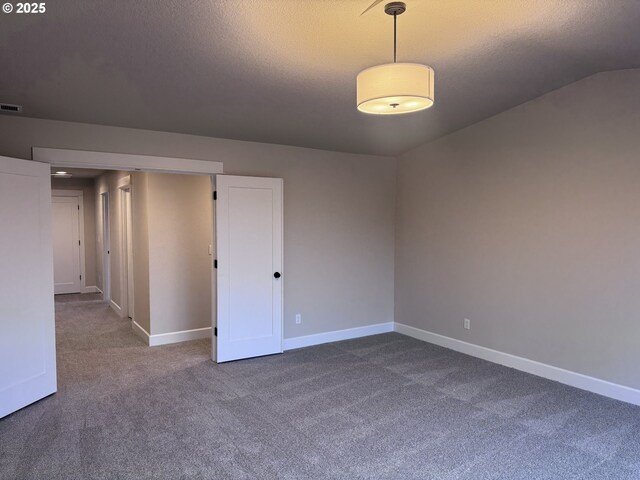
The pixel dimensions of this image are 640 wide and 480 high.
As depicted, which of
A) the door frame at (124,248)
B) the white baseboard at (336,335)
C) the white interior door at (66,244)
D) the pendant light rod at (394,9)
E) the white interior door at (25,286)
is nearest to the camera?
the pendant light rod at (394,9)

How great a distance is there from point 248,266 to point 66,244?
248 inches

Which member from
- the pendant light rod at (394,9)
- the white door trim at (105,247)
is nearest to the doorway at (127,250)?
the white door trim at (105,247)

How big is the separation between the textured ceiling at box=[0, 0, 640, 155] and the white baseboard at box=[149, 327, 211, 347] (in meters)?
2.57

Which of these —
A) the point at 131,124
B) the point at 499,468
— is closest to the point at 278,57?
the point at 131,124

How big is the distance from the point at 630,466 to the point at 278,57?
141 inches

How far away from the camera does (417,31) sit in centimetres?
Answer: 283

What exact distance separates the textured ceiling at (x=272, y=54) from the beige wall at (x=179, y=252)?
125 centimetres

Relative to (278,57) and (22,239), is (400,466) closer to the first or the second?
(278,57)

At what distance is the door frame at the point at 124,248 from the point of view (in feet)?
20.5

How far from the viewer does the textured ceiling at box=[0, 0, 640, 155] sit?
8.22ft

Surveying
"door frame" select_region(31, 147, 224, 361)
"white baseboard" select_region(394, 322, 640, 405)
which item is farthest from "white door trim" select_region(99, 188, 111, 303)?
"white baseboard" select_region(394, 322, 640, 405)

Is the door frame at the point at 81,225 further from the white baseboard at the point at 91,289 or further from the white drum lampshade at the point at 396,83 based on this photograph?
the white drum lampshade at the point at 396,83

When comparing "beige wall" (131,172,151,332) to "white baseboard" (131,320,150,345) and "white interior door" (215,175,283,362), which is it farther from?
"white interior door" (215,175,283,362)

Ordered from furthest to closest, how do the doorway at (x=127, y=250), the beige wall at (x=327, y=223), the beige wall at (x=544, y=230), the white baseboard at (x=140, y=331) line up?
the doorway at (x=127, y=250) → the white baseboard at (x=140, y=331) → the beige wall at (x=327, y=223) → the beige wall at (x=544, y=230)
